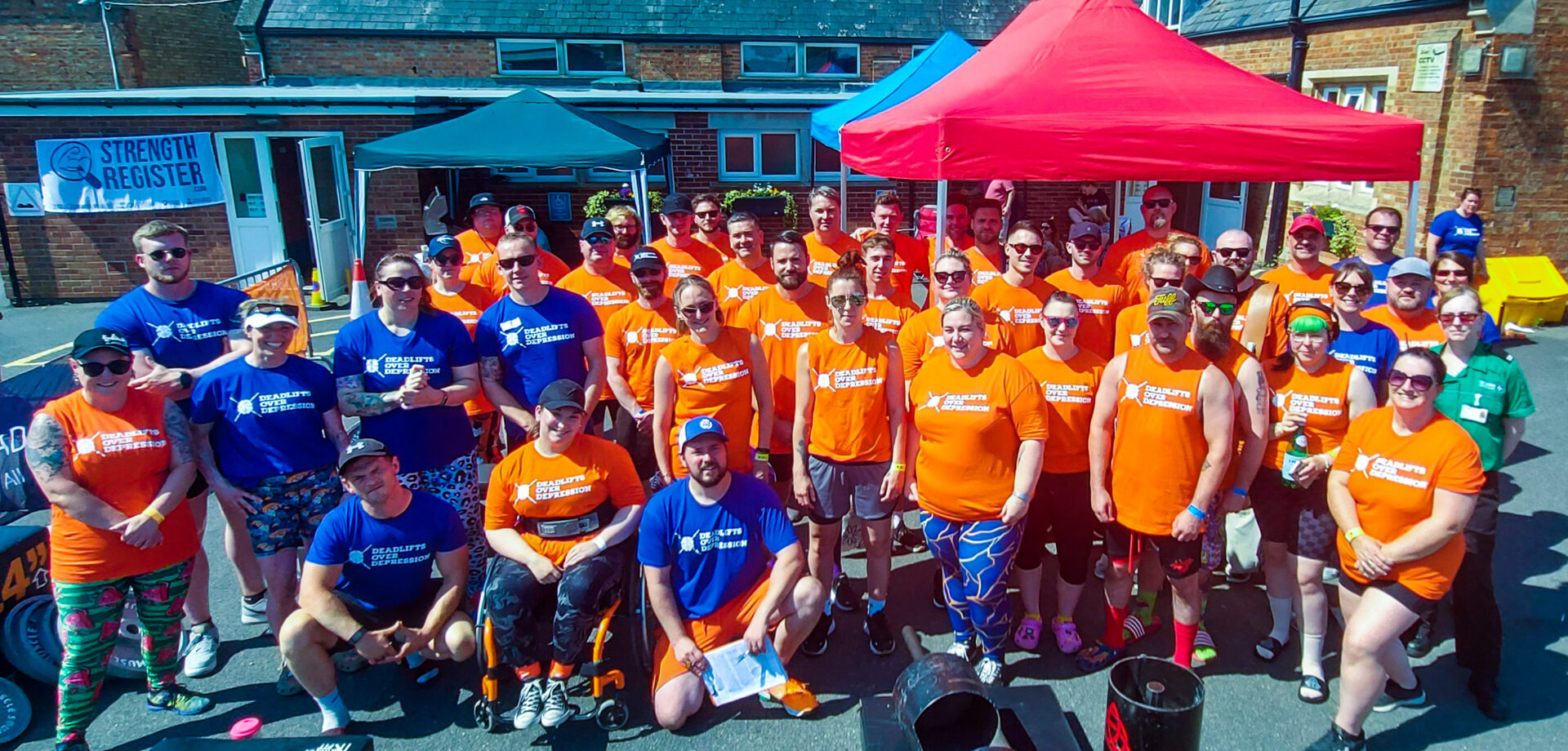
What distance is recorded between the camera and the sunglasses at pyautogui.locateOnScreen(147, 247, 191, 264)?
13.4ft

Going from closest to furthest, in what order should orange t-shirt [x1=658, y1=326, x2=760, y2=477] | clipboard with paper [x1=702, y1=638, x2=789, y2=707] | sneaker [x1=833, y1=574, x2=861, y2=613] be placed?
clipboard with paper [x1=702, y1=638, x2=789, y2=707]
orange t-shirt [x1=658, y1=326, x2=760, y2=477]
sneaker [x1=833, y1=574, x2=861, y2=613]

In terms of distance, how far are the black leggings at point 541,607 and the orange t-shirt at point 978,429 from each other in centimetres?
146

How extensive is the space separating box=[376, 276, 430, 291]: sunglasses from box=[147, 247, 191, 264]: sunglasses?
904 mm

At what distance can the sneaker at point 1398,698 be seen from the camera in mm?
3736

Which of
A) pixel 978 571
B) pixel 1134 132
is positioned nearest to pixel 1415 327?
pixel 1134 132

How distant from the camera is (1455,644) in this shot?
13.0ft

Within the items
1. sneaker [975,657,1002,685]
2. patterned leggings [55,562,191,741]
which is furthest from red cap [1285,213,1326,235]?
patterned leggings [55,562,191,741]

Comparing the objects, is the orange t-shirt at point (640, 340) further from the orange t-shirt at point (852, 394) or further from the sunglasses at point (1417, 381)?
the sunglasses at point (1417, 381)

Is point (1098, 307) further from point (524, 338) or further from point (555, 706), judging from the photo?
point (555, 706)

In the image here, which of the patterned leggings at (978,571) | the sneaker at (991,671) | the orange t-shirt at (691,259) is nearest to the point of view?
the patterned leggings at (978,571)

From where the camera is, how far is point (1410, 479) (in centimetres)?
323

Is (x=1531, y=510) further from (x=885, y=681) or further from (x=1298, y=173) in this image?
(x=885, y=681)

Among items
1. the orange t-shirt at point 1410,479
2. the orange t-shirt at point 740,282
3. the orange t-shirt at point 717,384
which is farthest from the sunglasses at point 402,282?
the orange t-shirt at point 1410,479

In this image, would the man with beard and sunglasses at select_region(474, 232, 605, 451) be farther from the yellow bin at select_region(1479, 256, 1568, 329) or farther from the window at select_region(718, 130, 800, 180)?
the window at select_region(718, 130, 800, 180)
